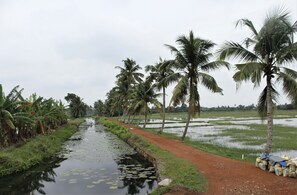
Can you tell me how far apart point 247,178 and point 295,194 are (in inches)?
72.7

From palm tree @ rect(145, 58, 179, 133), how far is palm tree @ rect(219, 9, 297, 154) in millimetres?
6844

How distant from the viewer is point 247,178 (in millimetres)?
8883

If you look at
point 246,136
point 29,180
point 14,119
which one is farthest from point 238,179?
point 246,136

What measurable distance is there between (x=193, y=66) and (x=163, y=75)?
6764mm

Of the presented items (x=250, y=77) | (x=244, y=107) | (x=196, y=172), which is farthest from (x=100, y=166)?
(x=244, y=107)

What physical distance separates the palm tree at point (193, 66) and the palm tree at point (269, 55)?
5267 millimetres

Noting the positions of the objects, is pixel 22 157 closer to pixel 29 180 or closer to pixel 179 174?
pixel 29 180

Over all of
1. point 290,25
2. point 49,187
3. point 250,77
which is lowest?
point 49,187

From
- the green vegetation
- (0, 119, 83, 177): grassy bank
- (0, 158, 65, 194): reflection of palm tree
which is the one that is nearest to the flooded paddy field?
(0, 158, 65, 194): reflection of palm tree

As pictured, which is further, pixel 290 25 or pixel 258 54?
pixel 258 54

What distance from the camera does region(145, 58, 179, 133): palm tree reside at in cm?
1903

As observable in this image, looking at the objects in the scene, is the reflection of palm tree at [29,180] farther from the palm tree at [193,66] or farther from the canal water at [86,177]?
the palm tree at [193,66]

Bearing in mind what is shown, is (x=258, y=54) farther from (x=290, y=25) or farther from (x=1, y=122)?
(x=1, y=122)

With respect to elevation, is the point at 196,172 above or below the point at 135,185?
above
